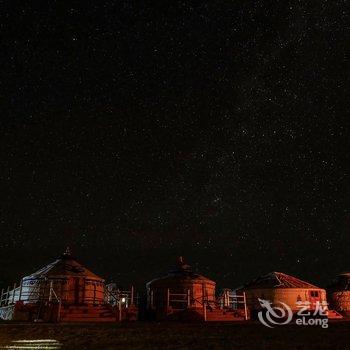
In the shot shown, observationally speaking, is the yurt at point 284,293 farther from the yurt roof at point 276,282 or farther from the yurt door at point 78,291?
the yurt door at point 78,291

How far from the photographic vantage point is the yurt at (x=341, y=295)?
42562 millimetres

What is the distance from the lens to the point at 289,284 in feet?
115

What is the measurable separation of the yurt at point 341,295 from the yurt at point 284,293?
832 centimetres

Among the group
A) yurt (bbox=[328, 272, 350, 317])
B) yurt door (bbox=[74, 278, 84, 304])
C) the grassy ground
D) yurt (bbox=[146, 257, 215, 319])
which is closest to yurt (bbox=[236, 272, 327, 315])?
yurt (bbox=[146, 257, 215, 319])

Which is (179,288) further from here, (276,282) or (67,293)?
(276,282)

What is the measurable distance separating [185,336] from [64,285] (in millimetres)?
16406

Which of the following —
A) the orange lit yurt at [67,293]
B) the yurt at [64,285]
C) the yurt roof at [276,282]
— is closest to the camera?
the orange lit yurt at [67,293]

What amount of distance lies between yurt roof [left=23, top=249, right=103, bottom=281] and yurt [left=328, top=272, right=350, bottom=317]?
82.2 feet

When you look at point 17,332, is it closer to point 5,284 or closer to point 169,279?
point 169,279

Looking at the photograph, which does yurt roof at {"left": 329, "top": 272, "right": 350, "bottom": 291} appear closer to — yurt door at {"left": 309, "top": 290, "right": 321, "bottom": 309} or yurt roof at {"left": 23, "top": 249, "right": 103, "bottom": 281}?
yurt door at {"left": 309, "top": 290, "right": 321, "bottom": 309}

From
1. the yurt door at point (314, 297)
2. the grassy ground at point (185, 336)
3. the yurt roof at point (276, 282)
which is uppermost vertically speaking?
the yurt roof at point (276, 282)

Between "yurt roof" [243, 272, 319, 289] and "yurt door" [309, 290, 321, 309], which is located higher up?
"yurt roof" [243, 272, 319, 289]

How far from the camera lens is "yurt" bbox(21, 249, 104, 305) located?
2969 cm

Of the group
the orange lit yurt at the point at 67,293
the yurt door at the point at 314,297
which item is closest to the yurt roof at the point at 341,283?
the yurt door at the point at 314,297
